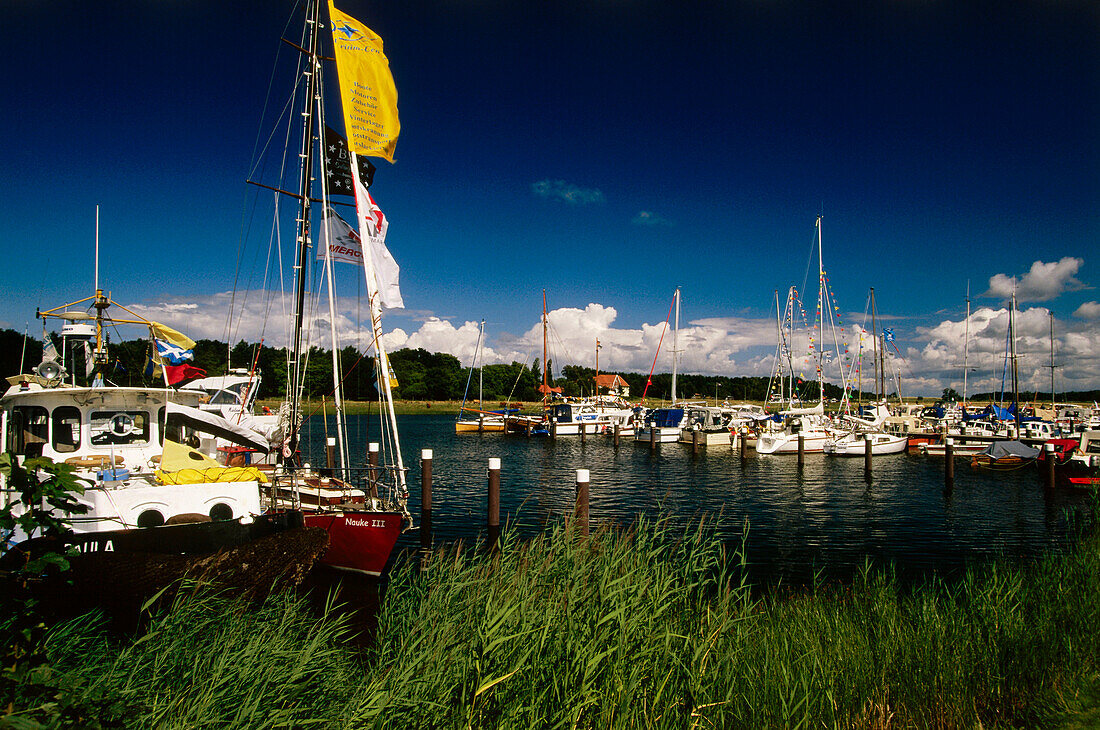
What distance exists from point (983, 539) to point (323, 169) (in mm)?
22421

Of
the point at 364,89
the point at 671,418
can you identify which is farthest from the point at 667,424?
the point at 364,89

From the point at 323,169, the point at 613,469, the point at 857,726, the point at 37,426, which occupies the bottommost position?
the point at 613,469

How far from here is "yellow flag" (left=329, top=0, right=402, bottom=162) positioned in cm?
1209

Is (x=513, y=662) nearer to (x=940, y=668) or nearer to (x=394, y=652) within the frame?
(x=394, y=652)

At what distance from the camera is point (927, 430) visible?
51.3 meters

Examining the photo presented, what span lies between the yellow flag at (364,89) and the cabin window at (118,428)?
7292mm

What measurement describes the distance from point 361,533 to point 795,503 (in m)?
19.1

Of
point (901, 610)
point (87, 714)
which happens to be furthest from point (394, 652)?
point (901, 610)

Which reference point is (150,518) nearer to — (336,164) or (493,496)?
(493,496)

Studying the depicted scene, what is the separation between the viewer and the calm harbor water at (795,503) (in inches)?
669

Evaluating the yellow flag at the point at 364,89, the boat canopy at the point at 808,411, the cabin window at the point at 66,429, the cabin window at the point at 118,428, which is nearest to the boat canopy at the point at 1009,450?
the boat canopy at the point at 808,411

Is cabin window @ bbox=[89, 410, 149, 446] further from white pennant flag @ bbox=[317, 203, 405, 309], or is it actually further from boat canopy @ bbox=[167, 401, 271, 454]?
white pennant flag @ bbox=[317, 203, 405, 309]

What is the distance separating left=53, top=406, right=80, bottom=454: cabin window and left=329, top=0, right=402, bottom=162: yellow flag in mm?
7696

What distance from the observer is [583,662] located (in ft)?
15.4
